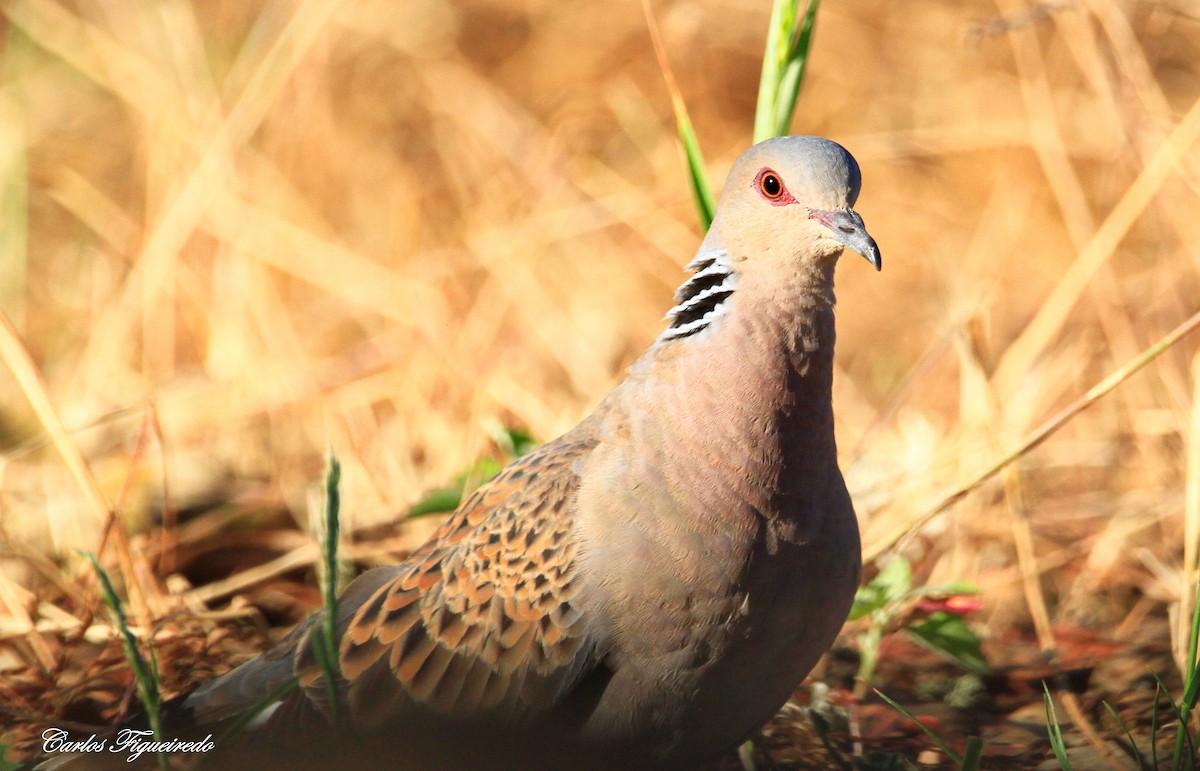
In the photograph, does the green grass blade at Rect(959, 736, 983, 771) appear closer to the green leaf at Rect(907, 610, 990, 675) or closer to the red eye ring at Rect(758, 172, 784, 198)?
the green leaf at Rect(907, 610, 990, 675)

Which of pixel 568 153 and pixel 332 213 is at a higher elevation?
pixel 568 153

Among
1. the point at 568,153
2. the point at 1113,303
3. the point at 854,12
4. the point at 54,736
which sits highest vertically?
the point at 854,12

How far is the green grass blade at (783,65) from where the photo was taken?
9.74ft

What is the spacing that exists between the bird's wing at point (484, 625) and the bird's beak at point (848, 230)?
2.38ft

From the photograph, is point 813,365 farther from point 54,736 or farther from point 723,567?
point 54,736

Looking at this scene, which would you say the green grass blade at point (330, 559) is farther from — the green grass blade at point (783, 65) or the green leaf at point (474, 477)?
the green grass blade at point (783, 65)

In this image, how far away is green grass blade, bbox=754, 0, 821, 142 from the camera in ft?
9.74

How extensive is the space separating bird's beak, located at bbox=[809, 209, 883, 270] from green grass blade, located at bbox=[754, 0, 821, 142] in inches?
22.1

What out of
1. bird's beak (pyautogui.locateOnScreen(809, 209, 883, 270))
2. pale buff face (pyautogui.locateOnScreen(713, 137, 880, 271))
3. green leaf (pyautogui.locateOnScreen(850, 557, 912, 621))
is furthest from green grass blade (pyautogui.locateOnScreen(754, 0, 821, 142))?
green leaf (pyautogui.locateOnScreen(850, 557, 912, 621))

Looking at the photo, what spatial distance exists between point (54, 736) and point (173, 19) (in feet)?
12.9

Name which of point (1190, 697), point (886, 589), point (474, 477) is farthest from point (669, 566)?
point (474, 477)

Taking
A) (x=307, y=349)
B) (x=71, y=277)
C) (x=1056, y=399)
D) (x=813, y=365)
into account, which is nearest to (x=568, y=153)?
(x=307, y=349)

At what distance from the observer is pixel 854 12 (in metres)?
7.34

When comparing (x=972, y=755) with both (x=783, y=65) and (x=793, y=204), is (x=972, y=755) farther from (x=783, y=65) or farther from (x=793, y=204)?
(x=783, y=65)
